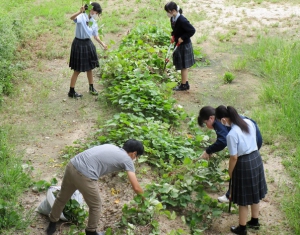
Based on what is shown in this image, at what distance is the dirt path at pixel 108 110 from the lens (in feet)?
17.6

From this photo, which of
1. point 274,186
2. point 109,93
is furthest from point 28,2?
point 274,186

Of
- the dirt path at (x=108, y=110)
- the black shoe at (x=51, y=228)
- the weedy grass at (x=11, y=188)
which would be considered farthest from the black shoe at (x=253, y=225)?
the weedy grass at (x=11, y=188)

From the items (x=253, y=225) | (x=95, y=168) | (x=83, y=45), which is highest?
(x=83, y=45)

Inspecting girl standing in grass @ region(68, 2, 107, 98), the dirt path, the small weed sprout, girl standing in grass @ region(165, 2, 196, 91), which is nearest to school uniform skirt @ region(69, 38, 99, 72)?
girl standing in grass @ region(68, 2, 107, 98)

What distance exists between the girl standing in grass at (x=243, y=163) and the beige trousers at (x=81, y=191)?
1.42 m

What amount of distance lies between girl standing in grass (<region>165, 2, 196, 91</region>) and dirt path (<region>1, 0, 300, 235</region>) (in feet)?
1.18

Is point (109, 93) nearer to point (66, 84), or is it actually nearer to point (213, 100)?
point (66, 84)

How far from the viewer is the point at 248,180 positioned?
4.76 m

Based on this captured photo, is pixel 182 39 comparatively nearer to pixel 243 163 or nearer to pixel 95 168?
pixel 243 163

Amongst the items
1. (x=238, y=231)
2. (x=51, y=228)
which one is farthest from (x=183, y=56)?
(x=51, y=228)

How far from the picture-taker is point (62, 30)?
10891 mm

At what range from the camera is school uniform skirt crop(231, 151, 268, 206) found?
4703mm

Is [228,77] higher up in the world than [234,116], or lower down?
lower down

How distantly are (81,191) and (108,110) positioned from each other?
3.15m
